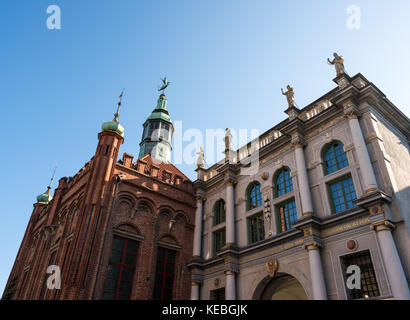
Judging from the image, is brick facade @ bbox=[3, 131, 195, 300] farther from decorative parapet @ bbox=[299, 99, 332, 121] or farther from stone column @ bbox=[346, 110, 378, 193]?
stone column @ bbox=[346, 110, 378, 193]

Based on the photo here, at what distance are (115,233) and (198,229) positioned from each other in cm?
605

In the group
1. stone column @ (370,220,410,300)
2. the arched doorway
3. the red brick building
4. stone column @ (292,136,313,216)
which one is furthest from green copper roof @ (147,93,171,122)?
stone column @ (370,220,410,300)

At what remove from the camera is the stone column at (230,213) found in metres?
20.6

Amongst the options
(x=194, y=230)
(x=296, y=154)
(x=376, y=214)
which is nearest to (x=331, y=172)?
(x=296, y=154)

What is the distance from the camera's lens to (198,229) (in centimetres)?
2378

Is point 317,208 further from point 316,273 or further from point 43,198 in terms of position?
point 43,198

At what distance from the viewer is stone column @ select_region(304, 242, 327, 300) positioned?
1453 centimetres

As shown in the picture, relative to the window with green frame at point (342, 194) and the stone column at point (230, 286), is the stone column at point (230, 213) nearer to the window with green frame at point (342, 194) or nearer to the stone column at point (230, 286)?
the stone column at point (230, 286)

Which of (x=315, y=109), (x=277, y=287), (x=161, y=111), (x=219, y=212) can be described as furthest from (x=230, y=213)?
(x=161, y=111)

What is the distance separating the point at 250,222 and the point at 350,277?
7.48 metres

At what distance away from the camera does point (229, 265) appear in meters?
19.5

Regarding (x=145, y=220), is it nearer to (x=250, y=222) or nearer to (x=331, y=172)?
(x=250, y=222)

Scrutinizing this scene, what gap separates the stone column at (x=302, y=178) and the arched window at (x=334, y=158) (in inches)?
46.9
